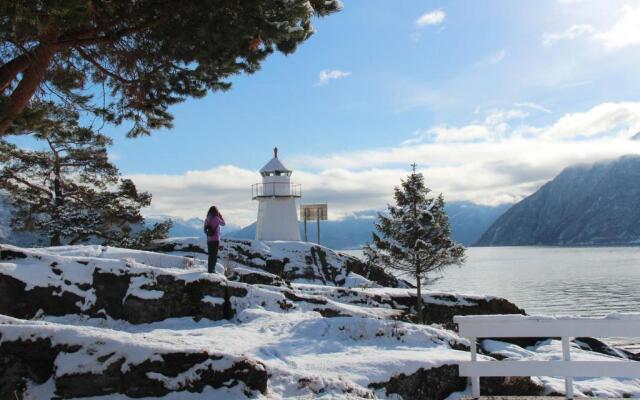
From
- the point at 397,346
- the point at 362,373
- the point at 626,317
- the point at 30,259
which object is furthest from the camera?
the point at 30,259

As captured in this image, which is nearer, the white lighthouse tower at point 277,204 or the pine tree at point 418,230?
the pine tree at point 418,230

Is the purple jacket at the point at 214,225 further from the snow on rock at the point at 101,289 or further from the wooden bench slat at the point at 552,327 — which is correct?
the wooden bench slat at the point at 552,327

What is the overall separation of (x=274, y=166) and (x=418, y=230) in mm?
19972

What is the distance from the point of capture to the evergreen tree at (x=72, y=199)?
27172 millimetres

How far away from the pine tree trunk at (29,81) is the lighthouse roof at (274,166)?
3353 centimetres

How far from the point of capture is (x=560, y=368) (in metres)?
6.47

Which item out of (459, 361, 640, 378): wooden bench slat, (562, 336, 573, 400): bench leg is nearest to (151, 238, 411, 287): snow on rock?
(459, 361, 640, 378): wooden bench slat

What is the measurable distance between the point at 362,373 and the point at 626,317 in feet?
13.7

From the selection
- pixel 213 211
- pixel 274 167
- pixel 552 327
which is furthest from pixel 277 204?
pixel 552 327

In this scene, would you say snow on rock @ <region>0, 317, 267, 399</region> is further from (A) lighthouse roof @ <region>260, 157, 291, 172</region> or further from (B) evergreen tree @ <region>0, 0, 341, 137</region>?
(A) lighthouse roof @ <region>260, 157, 291, 172</region>

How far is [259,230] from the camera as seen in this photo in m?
44.1

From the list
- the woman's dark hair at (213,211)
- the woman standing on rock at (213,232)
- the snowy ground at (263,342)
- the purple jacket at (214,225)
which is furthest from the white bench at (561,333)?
the woman's dark hair at (213,211)

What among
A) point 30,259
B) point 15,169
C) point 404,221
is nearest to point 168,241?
point 15,169

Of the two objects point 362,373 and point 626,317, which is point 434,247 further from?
point 626,317
